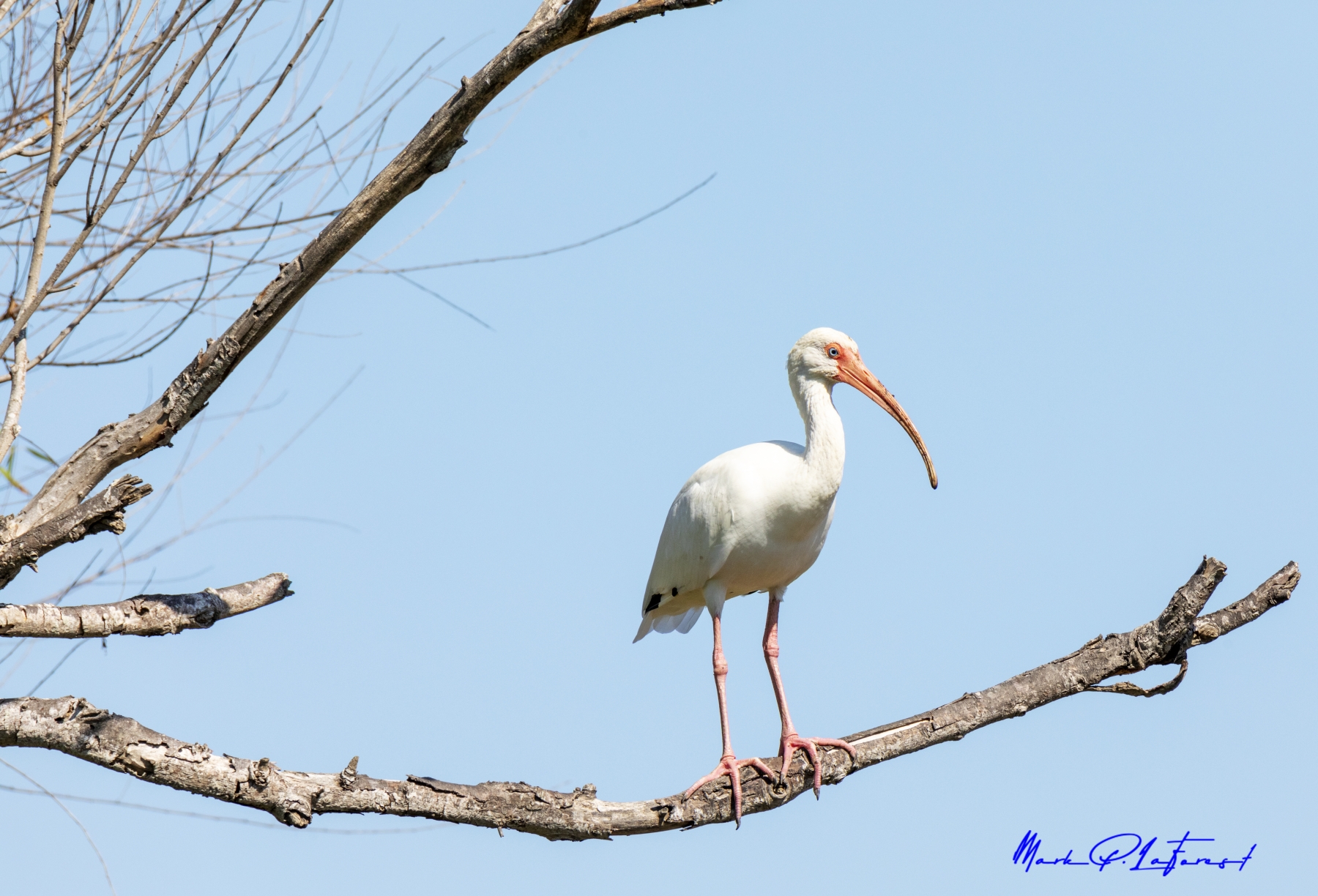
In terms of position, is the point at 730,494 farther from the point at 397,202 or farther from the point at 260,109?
the point at 260,109

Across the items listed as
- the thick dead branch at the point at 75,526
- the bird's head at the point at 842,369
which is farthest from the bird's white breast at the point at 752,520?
the thick dead branch at the point at 75,526

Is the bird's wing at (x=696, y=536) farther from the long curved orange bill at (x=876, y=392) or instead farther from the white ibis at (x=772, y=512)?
the long curved orange bill at (x=876, y=392)

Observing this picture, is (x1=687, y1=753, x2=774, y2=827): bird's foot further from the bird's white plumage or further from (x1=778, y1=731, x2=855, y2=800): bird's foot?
the bird's white plumage

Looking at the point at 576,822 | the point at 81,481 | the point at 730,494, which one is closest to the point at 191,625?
the point at 81,481

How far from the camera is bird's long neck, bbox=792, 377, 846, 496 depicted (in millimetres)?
5758

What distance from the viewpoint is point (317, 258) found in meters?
3.91

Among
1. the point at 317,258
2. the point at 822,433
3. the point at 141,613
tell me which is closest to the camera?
the point at 317,258

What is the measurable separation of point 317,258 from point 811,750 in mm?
3021

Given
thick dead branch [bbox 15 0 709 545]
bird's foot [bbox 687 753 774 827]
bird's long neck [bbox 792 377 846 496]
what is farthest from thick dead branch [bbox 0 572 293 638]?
bird's long neck [bbox 792 377 846 496]

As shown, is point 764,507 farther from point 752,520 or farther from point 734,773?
point 734,773

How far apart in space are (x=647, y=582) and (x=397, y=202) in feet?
10.7

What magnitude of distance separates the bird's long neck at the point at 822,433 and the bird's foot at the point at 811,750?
117 centimetres

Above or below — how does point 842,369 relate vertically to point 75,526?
above

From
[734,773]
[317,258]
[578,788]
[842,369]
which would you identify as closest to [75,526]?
[317,258]
